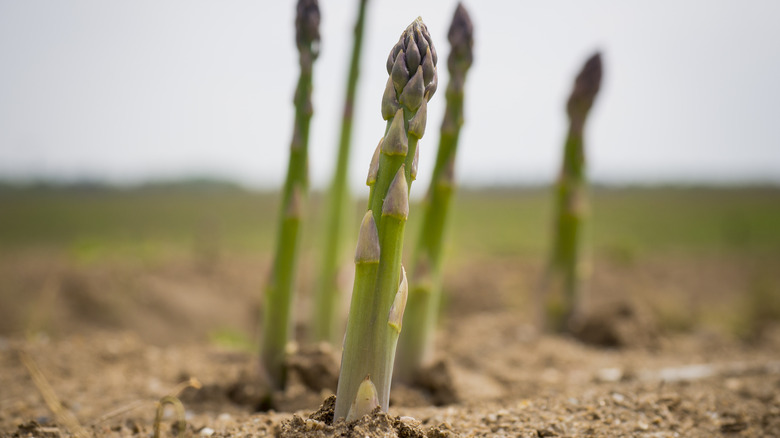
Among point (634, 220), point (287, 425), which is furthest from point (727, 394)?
point (634, 220)

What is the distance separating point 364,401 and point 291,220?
1.57 m

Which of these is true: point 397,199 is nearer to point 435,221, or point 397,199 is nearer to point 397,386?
point 435,221

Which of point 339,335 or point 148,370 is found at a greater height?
point 339,335

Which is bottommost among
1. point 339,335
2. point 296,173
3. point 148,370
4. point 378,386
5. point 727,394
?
point 148,370

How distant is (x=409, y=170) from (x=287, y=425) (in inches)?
44.0

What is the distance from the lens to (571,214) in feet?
19.3

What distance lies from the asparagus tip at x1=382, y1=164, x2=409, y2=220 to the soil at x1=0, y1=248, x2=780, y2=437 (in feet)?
2.67

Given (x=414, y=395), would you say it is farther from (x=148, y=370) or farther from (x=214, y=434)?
(x=148, y=370)

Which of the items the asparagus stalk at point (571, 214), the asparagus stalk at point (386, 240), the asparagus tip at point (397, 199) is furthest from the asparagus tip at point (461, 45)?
the asparagus stalk at point (571, 214)

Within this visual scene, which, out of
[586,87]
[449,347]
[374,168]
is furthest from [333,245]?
[586,87]

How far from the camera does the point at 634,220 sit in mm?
21562

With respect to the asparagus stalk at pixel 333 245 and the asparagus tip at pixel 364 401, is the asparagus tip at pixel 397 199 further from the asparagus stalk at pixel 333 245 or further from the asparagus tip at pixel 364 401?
the asparagus stalk at pixel 333 245

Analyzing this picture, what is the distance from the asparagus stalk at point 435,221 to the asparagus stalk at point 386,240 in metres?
1.62

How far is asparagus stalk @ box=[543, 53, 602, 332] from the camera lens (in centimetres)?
582
